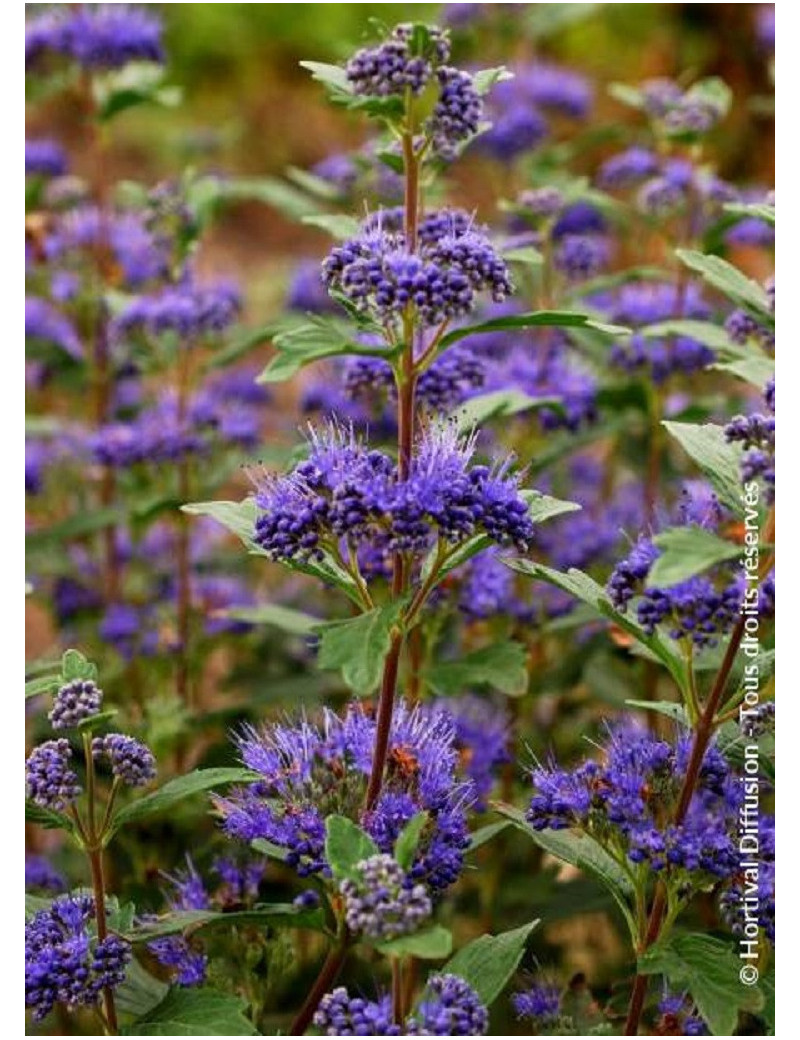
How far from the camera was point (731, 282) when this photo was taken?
2.86 metres

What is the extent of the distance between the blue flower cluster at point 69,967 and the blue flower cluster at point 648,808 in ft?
2.14

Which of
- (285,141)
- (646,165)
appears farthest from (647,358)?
(285,141)

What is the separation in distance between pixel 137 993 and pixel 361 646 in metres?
0.79

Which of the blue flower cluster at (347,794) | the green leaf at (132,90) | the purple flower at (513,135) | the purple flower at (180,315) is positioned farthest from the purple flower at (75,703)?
the purple flower at (513,135)

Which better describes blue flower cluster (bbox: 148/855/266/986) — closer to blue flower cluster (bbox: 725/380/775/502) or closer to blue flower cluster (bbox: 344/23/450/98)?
blue flower cluster (bbox: 725/380/775/502)

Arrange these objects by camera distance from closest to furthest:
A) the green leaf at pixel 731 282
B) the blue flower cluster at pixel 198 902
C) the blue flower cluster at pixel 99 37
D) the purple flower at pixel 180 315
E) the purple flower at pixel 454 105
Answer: the purple flower at pixel 454 105, the blue flower cluster at pixel 198 902, the green leaf at pixel 731 282, the purple flower at pixel 180 315, the blue flower cluster at pixel 99 37

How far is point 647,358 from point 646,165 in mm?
787

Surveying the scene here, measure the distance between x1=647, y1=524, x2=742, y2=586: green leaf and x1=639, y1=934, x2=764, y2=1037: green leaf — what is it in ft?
1.93

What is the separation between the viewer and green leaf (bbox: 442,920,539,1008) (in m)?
2.33

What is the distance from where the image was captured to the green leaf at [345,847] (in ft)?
6.88

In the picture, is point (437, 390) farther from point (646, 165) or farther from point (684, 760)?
point (646, 165)

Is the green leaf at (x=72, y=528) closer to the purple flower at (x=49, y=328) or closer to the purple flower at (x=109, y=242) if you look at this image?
the purple flower at (x=49, y=328)

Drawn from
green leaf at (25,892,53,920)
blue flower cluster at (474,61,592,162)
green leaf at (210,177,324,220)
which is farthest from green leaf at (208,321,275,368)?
green leaf at (25,892,53,920)

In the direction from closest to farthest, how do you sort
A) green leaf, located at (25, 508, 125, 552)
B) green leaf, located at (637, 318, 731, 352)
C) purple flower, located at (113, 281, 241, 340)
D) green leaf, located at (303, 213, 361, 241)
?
green leaf, located at (303, 213, 361, 241) < green leaf, located at (637, 318, 731, 352) < purple flower, located at (113, 281, 241, 340) < green leaf, located at (25, 508, 125, 552)
